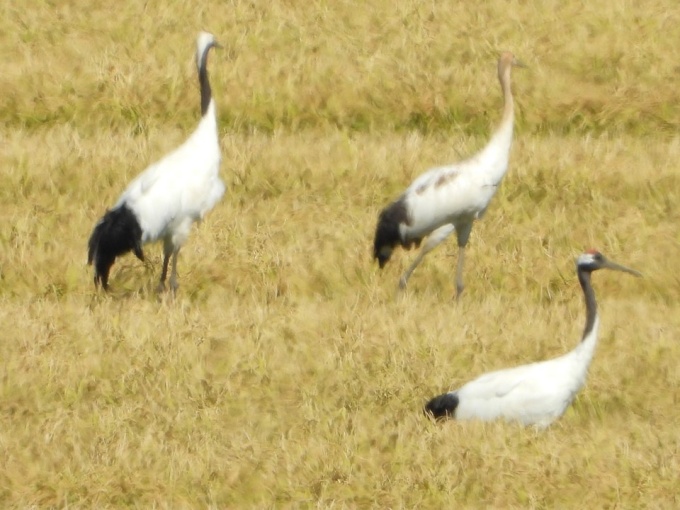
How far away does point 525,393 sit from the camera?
27.6 ft

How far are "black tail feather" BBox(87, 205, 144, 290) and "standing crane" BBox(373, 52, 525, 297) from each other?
5.71 feet

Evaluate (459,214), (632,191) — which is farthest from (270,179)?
(632,191)

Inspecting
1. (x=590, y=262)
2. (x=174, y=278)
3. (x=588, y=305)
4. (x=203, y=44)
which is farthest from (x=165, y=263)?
(x=588, y=305)

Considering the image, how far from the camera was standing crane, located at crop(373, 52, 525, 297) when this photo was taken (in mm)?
11055

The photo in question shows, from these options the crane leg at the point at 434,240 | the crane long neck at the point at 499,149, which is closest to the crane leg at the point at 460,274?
the crane leg at the point at 434,240

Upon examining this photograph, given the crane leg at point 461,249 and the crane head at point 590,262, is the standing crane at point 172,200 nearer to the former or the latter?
the crane leg at point 461,249

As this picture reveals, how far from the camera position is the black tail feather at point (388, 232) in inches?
440

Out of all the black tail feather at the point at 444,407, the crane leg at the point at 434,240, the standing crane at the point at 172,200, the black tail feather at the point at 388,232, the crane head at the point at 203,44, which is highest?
the crane head at the point at 203,44

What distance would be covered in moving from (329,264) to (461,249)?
3.15 feet

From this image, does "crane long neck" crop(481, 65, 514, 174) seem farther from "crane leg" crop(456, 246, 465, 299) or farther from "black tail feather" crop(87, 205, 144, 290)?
"black tail feather" crop(87, 205, 144, 290)

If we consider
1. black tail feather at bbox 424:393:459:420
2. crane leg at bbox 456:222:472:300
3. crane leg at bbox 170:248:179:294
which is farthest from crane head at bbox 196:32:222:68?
black tail feather at bbox 424:393:459:420

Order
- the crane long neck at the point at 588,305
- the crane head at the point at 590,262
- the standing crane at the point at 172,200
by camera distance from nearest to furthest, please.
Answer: the crane long neck at the point at 588,305, the crane head at the point at 590,262, the standing crane at the point at 172,200

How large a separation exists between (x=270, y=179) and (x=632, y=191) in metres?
2.83

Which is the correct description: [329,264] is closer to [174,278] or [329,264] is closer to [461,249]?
[461,249]
